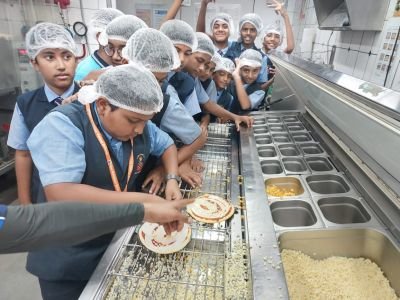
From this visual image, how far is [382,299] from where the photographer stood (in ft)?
3.65

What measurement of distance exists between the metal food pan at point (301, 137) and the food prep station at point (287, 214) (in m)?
0.14

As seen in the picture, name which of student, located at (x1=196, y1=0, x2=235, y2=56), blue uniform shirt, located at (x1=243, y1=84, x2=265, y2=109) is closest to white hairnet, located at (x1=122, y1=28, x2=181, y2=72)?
blue uniform shirt, located at (x1=243, y1=84, x2=265, y2=109)

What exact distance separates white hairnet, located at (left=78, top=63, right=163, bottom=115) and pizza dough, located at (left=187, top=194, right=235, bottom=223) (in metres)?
0.52

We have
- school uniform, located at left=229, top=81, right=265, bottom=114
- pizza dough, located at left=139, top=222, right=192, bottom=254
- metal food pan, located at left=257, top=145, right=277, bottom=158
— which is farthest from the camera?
school uniform, located at left=229, top=81, right=265, bottom=114

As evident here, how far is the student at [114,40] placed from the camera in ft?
6.10

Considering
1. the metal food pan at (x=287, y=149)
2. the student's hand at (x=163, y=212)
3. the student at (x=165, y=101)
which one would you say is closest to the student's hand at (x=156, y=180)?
the student at (x=165, y=101)

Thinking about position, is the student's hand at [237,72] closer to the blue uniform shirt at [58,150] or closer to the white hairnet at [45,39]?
the white hairnet at [45,39]

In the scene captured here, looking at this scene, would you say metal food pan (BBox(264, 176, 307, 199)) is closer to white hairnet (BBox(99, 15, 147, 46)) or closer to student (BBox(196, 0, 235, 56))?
white hairnet (BBox(99, 15, 147, 46))

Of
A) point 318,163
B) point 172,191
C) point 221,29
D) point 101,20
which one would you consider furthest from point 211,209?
point 221,29

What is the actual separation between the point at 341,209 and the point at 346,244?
0.78 ft

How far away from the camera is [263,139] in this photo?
2.25 m

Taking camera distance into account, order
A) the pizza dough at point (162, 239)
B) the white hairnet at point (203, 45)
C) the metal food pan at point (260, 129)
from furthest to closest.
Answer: the metal food pan at point (260, 129), the white hairnet at point (203, 45), the pizza dough at point (162, 239)

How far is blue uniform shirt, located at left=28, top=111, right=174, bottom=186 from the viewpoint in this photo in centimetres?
100

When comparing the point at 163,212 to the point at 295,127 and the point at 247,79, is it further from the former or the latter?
the point at 247,79
